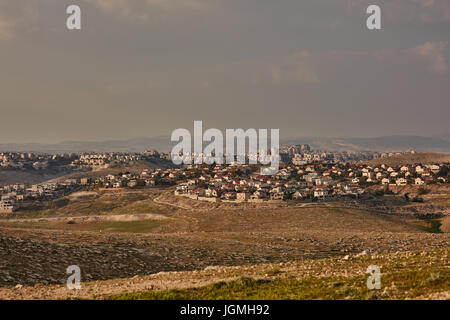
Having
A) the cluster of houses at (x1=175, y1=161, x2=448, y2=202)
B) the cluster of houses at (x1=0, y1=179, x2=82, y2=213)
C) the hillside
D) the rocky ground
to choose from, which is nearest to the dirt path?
the cluster of houses at (x1=175, y1=161, x2=448, y2=202)

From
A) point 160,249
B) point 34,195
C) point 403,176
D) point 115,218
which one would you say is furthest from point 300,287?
point 403,176

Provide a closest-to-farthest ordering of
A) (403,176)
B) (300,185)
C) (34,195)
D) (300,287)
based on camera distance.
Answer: (300,287)
(300,185)
(34,195)
(403,176)

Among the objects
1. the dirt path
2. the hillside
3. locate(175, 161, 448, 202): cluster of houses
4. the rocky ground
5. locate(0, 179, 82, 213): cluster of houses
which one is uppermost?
the hillside

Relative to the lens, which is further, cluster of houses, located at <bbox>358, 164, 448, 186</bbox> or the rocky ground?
cluster of houses, located at <bbox>358, 164, 448, 186</bbox>

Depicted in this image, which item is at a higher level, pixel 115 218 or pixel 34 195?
pixel 115 218

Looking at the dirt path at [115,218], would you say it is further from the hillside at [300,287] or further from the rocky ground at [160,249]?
the hillside at [300,287]

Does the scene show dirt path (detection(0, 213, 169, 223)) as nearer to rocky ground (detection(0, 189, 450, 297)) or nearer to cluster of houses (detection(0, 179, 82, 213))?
cluster of houses (detection(0, 179, 82, 213))

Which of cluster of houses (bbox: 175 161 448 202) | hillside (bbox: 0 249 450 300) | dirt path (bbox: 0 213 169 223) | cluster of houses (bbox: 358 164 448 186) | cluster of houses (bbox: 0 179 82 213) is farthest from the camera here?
cluster of houses (bbox: 358 164 448 186)

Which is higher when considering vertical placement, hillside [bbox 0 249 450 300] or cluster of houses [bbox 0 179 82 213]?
hillside [bbox 0 249 450 300]

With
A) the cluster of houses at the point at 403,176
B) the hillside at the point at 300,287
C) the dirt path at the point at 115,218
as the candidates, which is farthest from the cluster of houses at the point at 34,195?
the hillside at the point at 300,287

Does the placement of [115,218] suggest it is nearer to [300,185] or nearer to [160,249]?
[300,185]
